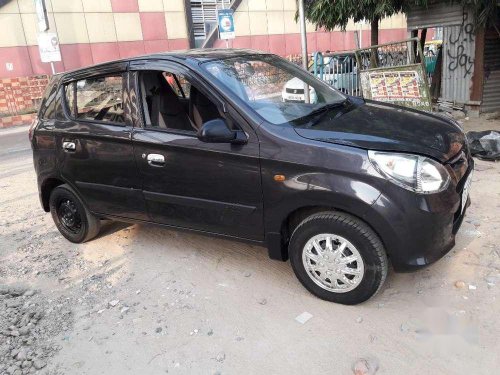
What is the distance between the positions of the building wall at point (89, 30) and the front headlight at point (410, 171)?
64.5 ft

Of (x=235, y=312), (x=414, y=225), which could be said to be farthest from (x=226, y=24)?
(x=414, y=225)

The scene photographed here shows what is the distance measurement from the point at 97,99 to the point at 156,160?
100cm

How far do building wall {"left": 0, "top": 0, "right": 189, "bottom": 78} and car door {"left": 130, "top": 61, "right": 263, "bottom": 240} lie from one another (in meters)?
18.0

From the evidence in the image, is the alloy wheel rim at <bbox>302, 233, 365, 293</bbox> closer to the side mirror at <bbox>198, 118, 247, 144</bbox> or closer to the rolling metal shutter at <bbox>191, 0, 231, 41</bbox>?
the side mirror at <bbox>198, 118, 247, 144</bbox>

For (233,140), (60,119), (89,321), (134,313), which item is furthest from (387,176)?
(60,119)

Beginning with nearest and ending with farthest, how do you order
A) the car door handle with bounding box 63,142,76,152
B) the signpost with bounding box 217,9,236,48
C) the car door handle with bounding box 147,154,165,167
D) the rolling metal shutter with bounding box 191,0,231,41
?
the car door handle with bounding box 147,154,165,167, the car door handle with bounding box 63,142,76,152, the signpost with bounding box 217,9,236,48, the rolling metal shutter with bounding box 191,0,231,41

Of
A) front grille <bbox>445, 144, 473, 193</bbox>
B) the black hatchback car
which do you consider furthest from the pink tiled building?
front grille <bbox>445, 144, 473, 193</bbox>

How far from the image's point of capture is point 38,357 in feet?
9.96

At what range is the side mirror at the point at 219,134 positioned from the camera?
3.18 meters

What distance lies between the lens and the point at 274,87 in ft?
12.3

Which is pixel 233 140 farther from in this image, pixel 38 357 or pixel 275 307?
pixel 38 357

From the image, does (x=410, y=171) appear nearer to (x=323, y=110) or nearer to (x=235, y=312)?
(x=323, y=110)

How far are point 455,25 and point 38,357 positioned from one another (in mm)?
9643

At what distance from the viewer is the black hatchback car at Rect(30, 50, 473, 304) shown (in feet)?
9.57
